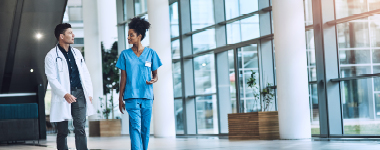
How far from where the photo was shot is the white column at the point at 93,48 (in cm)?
1631

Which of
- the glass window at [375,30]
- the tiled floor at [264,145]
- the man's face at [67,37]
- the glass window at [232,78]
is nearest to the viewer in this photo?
the man's face at [67,37]

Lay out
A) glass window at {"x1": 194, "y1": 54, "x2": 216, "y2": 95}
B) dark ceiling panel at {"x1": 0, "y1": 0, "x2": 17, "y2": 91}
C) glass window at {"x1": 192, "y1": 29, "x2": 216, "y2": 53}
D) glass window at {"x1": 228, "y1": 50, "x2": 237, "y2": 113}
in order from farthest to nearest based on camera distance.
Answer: glass window at {"x1": 194, "y1": 54, "x2": 216, "y2": 95} < glass window at {"x1": 192, "y1": 29, "x2": 216, "y2": 53} < glass window at {"x1": 228, "y1": 50, "x2": 237, "y2": 113} < dark ceiling panel at {"x1": 0, "y1": 0, "x2": 17, "y2": 91}

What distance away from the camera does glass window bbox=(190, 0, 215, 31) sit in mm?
11898

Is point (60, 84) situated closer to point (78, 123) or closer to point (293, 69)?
point (78, 123)

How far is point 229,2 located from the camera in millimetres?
11242

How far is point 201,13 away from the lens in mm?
12273

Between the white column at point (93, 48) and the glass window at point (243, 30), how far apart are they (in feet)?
21.4

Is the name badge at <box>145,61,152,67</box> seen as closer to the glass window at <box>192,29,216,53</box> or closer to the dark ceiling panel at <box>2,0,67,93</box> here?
the dark ceiling panel at <box>2,0,67,93</box>

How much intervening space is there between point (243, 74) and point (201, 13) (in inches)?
88.7

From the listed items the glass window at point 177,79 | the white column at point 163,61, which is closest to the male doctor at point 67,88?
the white column at point 163,61

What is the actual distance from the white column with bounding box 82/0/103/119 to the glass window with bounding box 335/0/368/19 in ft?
31.8

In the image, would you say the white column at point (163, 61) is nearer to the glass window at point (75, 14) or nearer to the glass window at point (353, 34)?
the glass window at point (353, 34)

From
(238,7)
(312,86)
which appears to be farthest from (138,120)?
(238,7)

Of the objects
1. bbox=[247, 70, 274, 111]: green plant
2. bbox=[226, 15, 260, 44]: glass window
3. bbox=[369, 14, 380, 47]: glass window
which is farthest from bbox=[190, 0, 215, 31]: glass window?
bbox=[369, 14, 380, 47]: glass window
